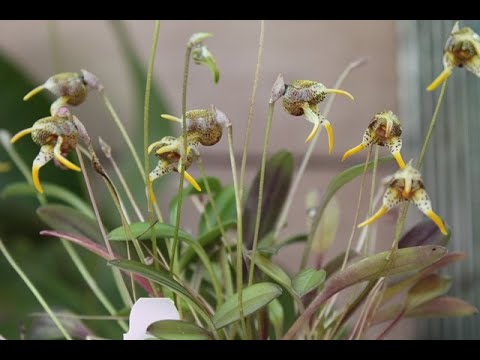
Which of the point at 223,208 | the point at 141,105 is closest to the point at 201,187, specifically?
the point at 223,208

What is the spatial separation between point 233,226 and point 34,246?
599mm

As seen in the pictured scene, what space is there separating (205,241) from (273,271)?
7cm

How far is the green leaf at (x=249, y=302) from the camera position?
0.29 meters

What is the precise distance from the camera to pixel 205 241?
39cm

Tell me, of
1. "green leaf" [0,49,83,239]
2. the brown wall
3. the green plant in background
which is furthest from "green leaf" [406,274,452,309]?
the brown wall

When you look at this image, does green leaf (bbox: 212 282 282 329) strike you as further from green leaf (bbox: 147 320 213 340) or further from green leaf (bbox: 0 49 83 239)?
green leaf (bbox: 0 49 83 239)

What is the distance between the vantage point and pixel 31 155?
0.85 meters

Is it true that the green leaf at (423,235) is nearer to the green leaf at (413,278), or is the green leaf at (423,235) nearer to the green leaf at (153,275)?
the green leaf at (413,278)

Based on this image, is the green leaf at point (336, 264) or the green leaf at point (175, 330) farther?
the green leaf at point (336, 264)

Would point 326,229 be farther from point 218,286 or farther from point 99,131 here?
point 99,131

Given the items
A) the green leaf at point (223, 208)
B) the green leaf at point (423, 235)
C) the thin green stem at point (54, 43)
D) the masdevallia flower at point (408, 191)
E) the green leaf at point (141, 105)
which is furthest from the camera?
the thin green stem at point (54, 43)

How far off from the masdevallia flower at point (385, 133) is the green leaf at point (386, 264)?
0.04 meters

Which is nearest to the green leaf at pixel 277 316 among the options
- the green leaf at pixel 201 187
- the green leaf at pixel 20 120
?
the green leaf at pixel 201 187

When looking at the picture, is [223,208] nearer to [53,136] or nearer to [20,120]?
[53,136]
